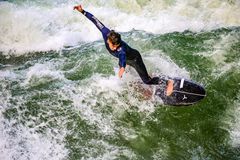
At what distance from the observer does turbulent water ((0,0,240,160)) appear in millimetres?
6484

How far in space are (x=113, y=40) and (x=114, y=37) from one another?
0.30ft

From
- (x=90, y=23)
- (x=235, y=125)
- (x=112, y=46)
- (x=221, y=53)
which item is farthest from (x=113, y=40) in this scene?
(x=90, y=23)

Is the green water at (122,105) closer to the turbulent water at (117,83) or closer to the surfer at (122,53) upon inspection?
the turbulent water at (117,83)

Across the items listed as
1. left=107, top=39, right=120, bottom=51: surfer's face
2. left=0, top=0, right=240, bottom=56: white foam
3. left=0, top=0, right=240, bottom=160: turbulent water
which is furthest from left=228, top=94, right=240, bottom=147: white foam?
left=0, top=0, right=240, bottom=56: white foam

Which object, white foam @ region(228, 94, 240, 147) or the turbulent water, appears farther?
the turbulent water

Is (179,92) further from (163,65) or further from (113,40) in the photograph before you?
(113,40)

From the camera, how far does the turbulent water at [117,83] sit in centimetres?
648

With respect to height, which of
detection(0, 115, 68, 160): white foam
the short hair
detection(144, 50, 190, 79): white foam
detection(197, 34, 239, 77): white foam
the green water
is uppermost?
the short hair

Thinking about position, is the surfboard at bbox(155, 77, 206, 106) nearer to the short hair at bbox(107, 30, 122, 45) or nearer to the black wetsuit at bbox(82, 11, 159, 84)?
the black wetsuit at bbox(82, 11, 159, 84)

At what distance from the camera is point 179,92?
7.14 meters

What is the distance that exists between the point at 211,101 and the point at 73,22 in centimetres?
524

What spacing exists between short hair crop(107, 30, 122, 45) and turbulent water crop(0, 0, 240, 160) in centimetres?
144

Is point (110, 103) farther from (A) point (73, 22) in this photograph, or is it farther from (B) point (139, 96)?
(A) point (73, 22)

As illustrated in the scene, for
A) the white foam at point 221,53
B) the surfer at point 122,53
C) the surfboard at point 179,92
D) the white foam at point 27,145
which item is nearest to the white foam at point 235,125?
the surfboard at point 179,92
